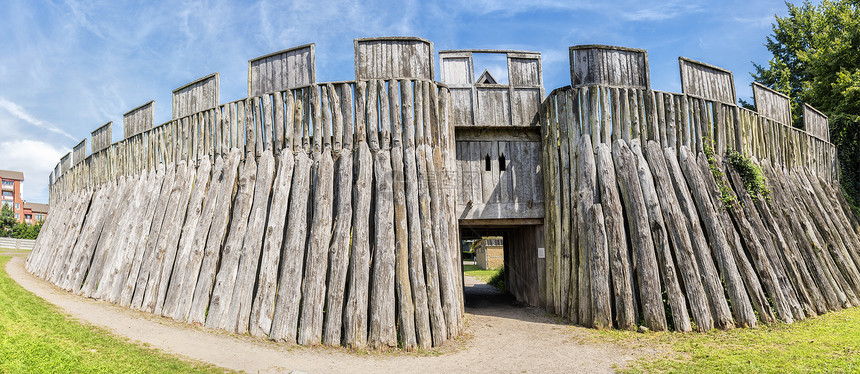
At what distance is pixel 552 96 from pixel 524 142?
1486 millimetres

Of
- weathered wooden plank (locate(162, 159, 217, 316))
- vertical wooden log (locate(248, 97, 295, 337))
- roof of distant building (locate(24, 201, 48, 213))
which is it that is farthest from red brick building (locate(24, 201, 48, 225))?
vertical wooden log (locate(248, 97, 295, 337))

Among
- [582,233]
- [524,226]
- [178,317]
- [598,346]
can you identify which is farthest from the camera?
[524,226]

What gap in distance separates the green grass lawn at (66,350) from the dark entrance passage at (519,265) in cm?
804

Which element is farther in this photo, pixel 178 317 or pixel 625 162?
pixel 625 162

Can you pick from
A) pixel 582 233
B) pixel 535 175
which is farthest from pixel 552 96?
pixel 582 233

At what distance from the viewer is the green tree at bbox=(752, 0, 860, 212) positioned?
18.7 metres

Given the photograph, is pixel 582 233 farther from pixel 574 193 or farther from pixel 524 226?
pixel 524 226

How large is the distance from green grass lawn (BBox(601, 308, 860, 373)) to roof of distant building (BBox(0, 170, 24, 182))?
9216cm

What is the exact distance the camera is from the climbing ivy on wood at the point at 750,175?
1322 centimetres

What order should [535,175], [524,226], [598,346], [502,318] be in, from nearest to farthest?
[598,346] → [502,318] → [535,175] → [524,226]

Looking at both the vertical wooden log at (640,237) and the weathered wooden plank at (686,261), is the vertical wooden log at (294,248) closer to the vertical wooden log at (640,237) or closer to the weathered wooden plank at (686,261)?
the vertical wooden log at (640,237)

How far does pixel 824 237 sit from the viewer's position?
14.0 metres

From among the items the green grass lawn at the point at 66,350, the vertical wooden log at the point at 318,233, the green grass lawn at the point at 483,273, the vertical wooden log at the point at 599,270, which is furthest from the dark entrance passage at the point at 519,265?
the green grass lawn at the point at 66,350

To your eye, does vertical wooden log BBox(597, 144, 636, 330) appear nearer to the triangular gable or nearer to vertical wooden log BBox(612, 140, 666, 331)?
vertical wooden log BBox(612, 140, 666, 331)
